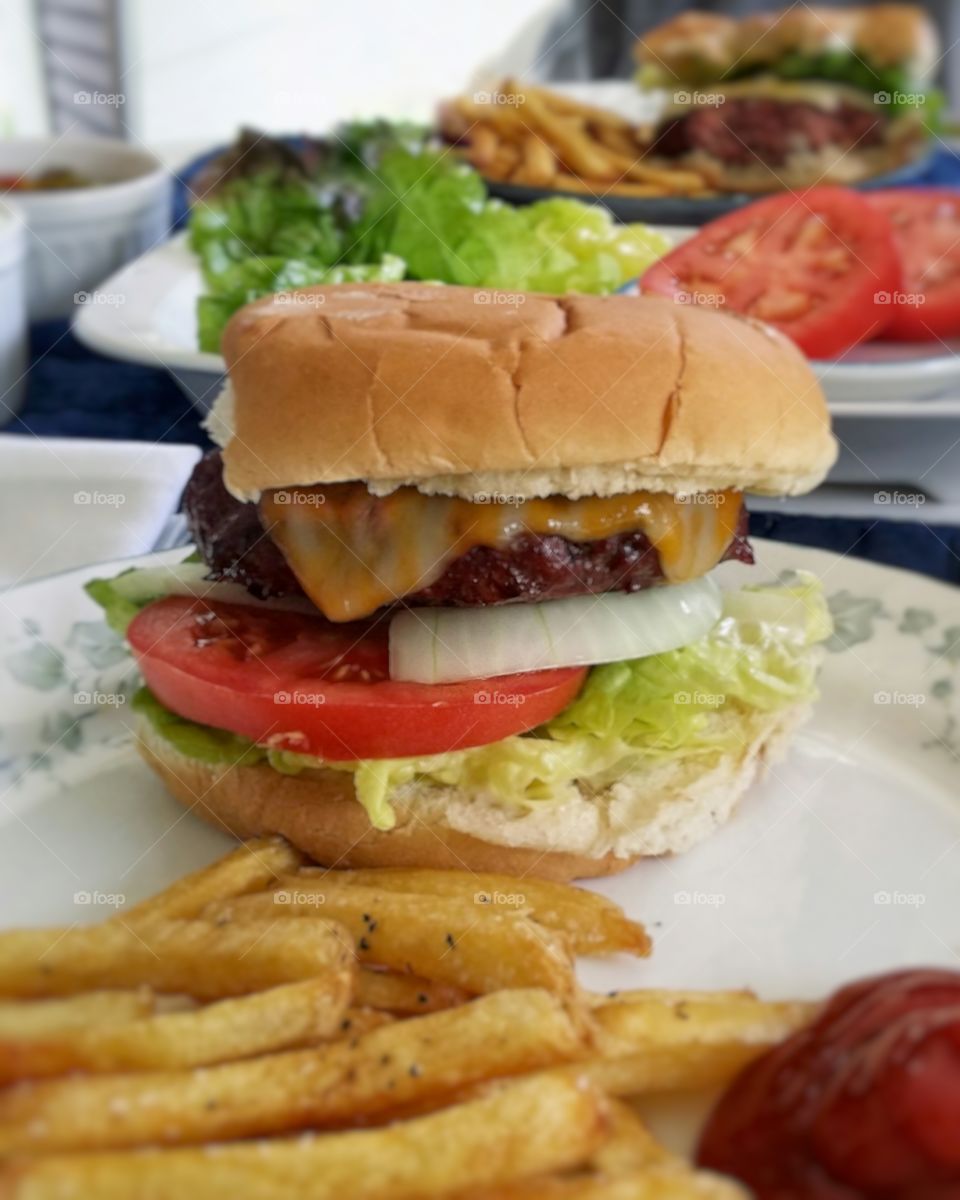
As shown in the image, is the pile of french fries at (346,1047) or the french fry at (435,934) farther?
the french fry at (435,934)

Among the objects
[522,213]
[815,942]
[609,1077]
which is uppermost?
[522,213]

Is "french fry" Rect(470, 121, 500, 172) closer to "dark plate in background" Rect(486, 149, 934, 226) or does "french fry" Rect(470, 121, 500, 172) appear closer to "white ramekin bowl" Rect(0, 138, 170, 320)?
"dark plate in background" Rect(486, 149, 934, 226)

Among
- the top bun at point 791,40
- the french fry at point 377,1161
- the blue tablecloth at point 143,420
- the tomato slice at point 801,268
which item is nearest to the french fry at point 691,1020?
the french fry at point 377,1161

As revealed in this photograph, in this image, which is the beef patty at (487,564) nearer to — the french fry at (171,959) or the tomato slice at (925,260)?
the french fry at (171,959)

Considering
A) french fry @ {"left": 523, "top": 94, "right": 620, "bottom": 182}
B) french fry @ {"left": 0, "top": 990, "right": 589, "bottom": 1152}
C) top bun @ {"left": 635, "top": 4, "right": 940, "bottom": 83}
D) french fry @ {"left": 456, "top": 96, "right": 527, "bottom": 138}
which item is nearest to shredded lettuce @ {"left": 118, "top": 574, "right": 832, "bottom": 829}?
french fry @ {"left": 0, "top": 990, "right": 589, "bottom": 1152}

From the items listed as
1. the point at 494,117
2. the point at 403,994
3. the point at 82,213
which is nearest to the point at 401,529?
the point at 403,994

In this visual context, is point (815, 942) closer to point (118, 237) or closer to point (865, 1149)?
point (865, 1149)

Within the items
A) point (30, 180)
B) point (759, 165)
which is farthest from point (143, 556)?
point (759, 165)
